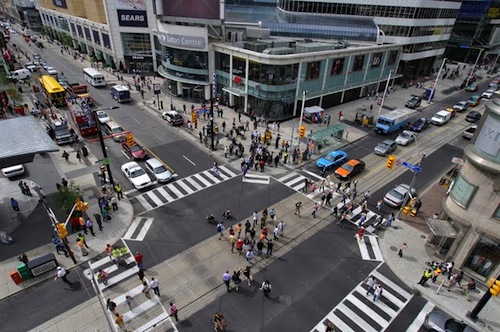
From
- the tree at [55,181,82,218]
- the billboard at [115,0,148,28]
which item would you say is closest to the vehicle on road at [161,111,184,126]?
the tree at [55,181,82,218]

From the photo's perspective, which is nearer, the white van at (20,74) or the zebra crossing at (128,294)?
→ the zebra crossing at (128,294)

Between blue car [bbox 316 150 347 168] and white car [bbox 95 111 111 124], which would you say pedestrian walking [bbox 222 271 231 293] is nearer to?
blue car [bbox 316 150 347 168]

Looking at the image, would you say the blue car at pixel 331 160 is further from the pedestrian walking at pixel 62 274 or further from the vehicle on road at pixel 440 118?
the pedestrian walking at pixel 62 274

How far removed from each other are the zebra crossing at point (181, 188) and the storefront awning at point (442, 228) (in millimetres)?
18680

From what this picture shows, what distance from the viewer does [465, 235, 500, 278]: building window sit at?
2014cm

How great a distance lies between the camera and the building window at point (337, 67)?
1919 inches

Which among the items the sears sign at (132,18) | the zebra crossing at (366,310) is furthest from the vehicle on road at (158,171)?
the sears sign at (132,18)

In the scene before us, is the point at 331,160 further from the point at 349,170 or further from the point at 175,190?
the point at 175,190

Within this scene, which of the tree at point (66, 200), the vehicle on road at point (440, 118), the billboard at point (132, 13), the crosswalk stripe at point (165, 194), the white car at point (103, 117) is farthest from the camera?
the billboard at point (132, 13)

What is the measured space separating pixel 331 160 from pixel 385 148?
853 cm

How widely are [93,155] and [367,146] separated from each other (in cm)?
3489

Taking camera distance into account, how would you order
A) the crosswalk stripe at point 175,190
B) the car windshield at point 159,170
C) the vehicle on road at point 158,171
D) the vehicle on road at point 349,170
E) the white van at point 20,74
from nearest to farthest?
the crosswalk stripe at point 175,190 < the vehicle on road at point 158,171 < the car windshield at point 159,170 < the vehicle on road at point 349,170 < the white van at point 20,74

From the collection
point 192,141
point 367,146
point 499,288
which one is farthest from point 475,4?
point 499,288

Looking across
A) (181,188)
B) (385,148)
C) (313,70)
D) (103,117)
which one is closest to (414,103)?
(313,70)
